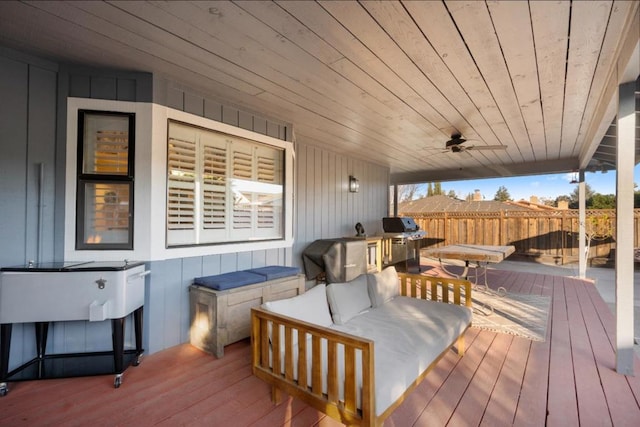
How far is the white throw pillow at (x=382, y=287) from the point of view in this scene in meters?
2.73

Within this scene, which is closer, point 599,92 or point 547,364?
point 547,364

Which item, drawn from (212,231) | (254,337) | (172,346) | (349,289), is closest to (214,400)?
(254,337)

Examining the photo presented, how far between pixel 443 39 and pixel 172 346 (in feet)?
10.7

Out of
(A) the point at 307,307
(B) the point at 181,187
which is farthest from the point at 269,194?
(A) the point at 307,307

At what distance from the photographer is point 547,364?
94.6 inches

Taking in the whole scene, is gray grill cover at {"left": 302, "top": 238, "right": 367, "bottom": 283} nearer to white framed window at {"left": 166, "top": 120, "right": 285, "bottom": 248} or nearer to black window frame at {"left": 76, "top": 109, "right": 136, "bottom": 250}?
white framed window at {"left": 166, "top": 120, "right": 285, "bottom": 248}

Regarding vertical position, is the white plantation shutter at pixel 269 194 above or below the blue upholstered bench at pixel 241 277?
above

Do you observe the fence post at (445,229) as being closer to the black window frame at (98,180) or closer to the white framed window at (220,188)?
the white framed window at (220,188)

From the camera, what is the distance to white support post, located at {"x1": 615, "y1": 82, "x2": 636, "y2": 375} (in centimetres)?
221

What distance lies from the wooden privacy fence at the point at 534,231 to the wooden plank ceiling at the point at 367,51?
488 cm

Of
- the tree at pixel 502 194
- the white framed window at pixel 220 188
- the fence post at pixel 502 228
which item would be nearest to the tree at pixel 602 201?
the fence post at pixel 502 228

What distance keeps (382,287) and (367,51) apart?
78.8 inches

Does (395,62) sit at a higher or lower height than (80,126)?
higher

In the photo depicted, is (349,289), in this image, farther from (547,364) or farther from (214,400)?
(547,364)
